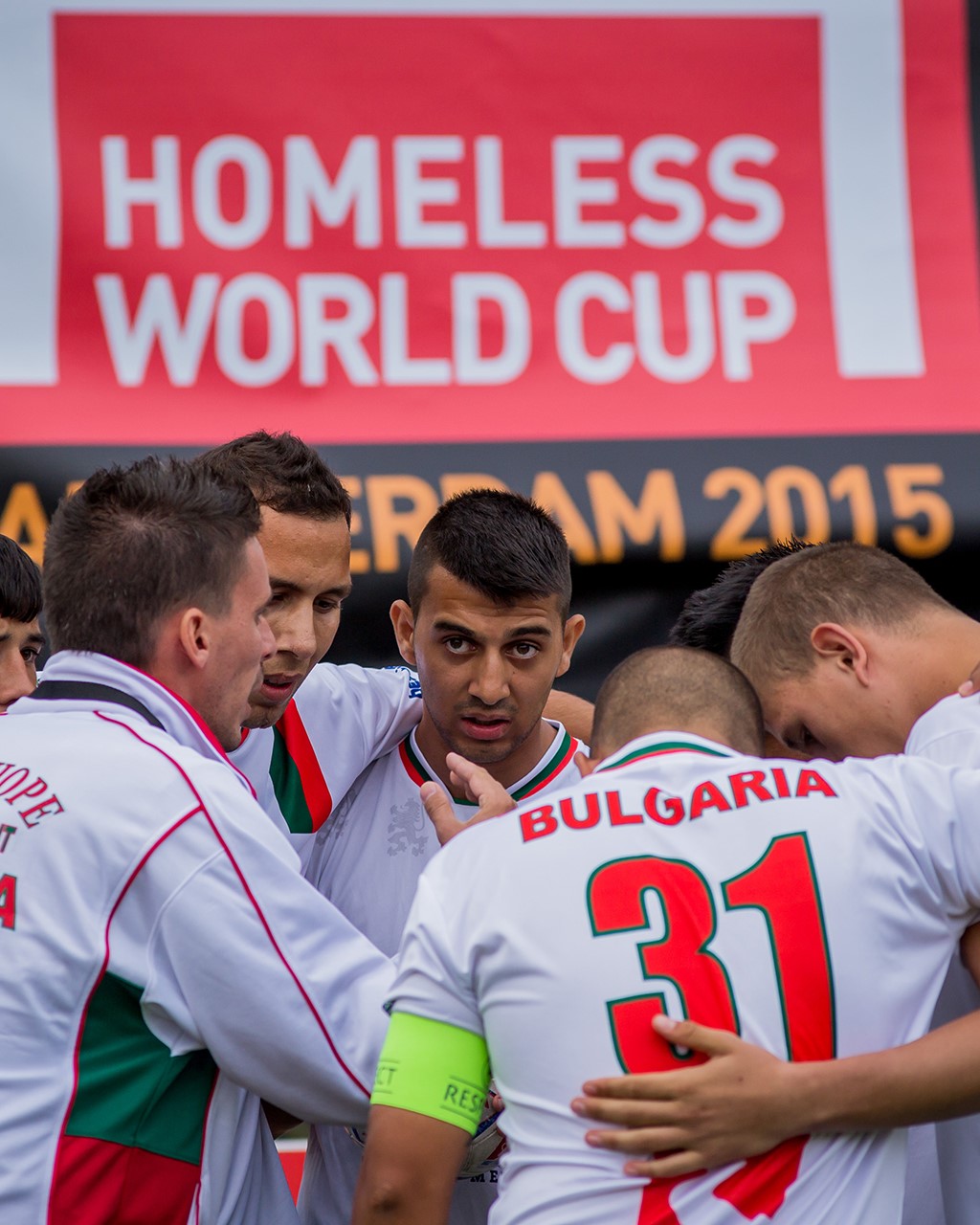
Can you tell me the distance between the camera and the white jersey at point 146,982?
1.75 metres

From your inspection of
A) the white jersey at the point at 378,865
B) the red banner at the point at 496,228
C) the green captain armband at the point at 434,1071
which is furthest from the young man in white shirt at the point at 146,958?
the red banner at the point at 496,228

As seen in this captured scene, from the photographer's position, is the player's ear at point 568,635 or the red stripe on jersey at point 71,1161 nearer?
the red stripe on jersey at point 71,1161

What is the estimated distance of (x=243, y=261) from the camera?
12.8 ft

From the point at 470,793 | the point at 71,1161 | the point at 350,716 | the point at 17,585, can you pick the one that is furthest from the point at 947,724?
the point at 17,585

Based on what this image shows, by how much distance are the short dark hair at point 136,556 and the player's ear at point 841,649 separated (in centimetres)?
91

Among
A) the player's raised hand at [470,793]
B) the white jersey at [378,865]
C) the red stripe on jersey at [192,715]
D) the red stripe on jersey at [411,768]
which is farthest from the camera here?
the red stripe on jersey at [411,768]

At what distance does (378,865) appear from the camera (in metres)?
2.60

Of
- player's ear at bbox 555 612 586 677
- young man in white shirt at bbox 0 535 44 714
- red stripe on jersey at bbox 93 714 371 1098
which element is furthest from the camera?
young man in white shirt at bbox 0 535 44 714

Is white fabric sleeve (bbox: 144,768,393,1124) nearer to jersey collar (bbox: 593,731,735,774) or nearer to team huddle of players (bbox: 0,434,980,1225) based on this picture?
team huddle of players (bbox: 0,434,980,1225)

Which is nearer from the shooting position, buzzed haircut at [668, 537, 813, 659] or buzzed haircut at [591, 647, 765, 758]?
buzzed haircut at [591, 647, 765, 758]

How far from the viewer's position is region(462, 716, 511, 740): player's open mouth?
264 centimetres

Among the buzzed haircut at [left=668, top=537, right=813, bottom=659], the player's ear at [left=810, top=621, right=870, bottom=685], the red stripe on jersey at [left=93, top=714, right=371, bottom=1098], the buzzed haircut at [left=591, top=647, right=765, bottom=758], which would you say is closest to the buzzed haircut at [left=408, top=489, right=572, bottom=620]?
the buzzed haircut at [left=668, top=537, right=813, bottom=659]

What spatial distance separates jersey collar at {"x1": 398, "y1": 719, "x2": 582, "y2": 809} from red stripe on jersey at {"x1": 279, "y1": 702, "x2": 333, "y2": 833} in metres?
0.18

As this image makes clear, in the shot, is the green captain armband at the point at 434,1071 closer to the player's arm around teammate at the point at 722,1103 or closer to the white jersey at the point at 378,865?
the player's arm around teammate at the point at 722,1103
